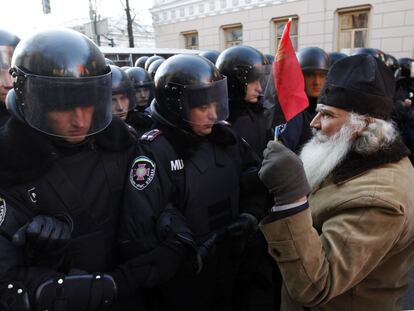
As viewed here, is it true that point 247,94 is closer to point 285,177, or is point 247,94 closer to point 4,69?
point 4,69

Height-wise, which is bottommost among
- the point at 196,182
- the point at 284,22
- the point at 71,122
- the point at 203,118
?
the point at 196,182

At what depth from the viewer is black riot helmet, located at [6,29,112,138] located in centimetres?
142

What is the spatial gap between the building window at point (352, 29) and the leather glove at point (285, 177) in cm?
1318

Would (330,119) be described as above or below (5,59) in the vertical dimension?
below

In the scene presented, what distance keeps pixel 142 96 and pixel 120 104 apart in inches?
41.5

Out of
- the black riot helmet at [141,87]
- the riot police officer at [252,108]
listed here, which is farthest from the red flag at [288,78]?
the black riot helmet at [141,87]

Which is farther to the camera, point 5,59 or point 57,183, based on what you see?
point 5,59

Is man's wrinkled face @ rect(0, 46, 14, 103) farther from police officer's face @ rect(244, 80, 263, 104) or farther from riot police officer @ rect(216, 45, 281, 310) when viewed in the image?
police officer's face @ rect(244, 80, 263, 104)

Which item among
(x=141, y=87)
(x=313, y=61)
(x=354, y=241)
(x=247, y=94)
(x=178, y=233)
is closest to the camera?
(x=354, y=241)

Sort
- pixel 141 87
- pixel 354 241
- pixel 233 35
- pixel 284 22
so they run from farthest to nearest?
pixel 233 35 < pixel 284 22 < pixel 141 87 < pixel 354 241

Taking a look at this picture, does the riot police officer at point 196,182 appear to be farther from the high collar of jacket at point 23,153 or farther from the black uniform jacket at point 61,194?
the high collar of jacket at point 23,153

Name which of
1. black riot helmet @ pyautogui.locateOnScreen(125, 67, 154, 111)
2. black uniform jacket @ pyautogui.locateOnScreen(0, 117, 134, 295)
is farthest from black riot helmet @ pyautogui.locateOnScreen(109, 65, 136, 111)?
black uniform jacket @ pyautogui.locateOnScreen(0, 117, 134, 295)

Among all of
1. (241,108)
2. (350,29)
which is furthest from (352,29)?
(241,108)

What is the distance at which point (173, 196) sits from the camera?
196cm
